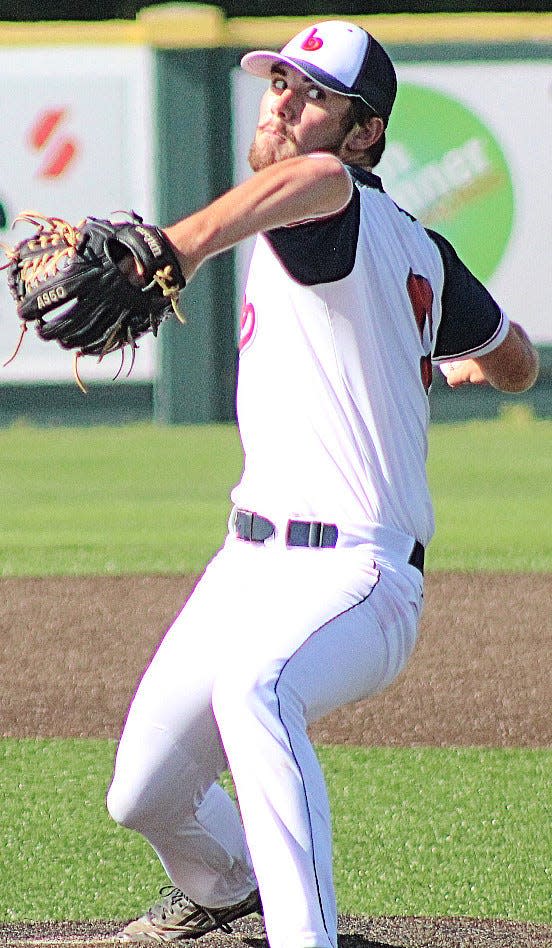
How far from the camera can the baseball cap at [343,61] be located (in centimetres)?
329

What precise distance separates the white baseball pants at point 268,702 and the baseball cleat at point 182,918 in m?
0.23

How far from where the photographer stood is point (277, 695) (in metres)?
3.00

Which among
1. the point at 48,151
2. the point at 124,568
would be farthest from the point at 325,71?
the point at 48,151

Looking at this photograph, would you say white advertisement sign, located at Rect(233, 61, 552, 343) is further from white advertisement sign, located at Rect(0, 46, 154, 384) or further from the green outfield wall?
white advertisement sign, located at Rect(0, 46, 154, 384)

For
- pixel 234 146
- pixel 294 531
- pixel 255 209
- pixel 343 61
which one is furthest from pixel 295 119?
pixel 234 146

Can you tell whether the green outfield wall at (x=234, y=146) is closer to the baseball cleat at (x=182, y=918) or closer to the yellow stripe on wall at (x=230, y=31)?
the yellow stripe on wall at (x=230, y=31)

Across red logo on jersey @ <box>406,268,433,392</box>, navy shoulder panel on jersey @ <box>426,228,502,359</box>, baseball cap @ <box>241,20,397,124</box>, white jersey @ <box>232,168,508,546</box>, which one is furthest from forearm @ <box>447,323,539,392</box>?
baseball cap @ <box>241,20,397,124</box>

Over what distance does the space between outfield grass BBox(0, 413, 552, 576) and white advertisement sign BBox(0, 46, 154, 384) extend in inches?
33.8

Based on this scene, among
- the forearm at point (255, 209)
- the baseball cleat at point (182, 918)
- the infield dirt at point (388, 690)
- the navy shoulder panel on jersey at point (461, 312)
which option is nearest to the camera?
the forearm at point (255, 209)

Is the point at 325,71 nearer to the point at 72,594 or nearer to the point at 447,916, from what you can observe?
the point at 447,916

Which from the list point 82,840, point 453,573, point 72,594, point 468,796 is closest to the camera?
point 82,840

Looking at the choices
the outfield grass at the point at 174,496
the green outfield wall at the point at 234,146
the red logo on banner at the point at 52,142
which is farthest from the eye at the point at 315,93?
the red logo on banner at the point at 52,142

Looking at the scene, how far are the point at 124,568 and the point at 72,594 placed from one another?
2.44 feet

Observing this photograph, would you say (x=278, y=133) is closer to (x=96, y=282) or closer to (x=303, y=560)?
(x=96, y=282)
